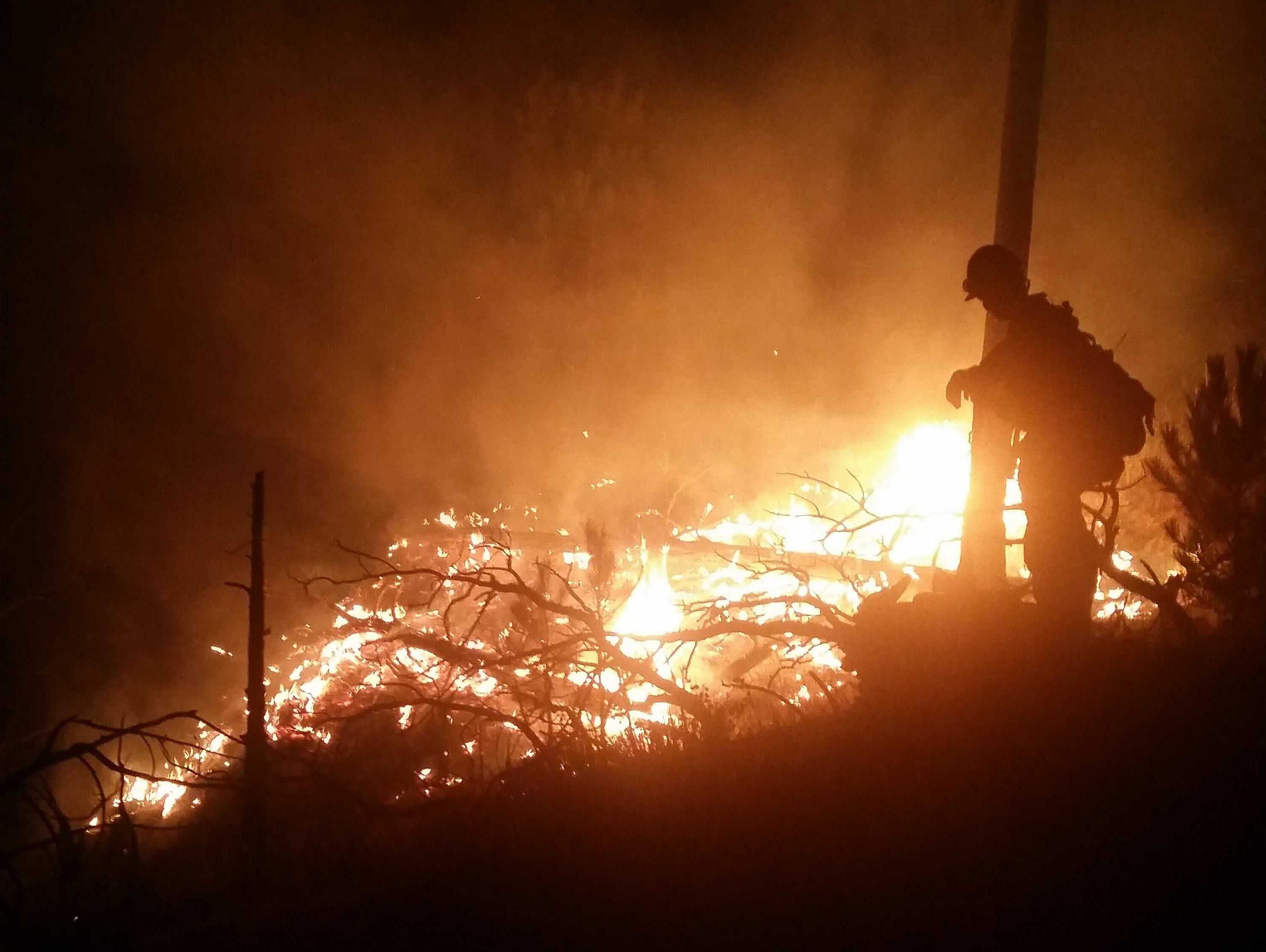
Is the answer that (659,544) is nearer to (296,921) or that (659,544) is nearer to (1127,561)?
(1127,561)

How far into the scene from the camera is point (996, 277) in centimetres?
442

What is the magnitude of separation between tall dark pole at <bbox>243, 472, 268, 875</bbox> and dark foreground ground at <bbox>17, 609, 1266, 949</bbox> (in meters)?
5.60

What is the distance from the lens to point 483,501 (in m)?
30.1

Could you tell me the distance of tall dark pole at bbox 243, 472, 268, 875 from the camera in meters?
9.65

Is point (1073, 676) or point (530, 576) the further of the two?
point (530, 576)

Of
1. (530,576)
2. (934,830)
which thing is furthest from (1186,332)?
(934,830)

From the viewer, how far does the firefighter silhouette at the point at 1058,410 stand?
441 centimetres

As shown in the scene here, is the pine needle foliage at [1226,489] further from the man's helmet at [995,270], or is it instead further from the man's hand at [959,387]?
the man's helmet at [995,270]

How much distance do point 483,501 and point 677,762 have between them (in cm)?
2672

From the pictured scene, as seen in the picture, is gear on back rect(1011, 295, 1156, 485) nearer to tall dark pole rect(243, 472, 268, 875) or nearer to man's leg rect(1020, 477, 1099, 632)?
man's leg rect(1020, 477, 1099, 632)

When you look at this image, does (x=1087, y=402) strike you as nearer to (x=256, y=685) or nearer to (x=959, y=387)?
(x=959, y=387)

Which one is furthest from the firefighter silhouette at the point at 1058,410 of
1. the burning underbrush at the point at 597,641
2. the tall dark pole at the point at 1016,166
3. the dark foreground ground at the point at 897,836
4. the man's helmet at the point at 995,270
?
the tall dark pole at the point at 1016,166

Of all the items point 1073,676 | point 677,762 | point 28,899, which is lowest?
point 28,899

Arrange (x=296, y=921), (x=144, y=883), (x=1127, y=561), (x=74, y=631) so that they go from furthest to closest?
(x=74, y=631)
(x=1127, y=561)
(x=144, y=883)
(x=296, y=921)
